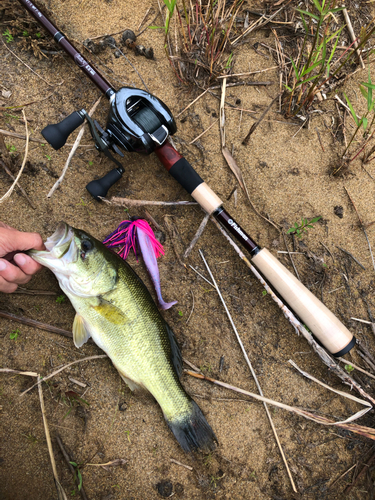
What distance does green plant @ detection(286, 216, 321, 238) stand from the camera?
3.15 m

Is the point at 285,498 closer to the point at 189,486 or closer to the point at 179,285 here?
the point at 189,486

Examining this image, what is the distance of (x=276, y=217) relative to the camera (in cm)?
333

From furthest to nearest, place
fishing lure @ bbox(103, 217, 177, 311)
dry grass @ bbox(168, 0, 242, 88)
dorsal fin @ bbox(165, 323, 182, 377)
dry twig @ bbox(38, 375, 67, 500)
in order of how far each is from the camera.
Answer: dry grass @ bbox(168, 0, 242, 88) < fishing lure @ bbox(103, 217, 177, 311) < dorsal fin @ bbox(165, 323, 182, 377) < dry twig @ bbox(38, 375, 67, 500)

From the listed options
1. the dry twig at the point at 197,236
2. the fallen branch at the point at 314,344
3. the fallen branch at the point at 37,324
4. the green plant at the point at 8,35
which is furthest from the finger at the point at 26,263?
the green plant at the point at 8,35

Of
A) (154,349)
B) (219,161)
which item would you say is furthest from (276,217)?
(154,349)

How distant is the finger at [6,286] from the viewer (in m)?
2.58

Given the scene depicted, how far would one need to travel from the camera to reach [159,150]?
2.95 metres

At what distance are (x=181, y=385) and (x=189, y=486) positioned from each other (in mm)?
944

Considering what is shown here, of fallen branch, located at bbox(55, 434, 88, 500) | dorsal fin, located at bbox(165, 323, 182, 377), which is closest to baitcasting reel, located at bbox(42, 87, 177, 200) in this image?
dorsal fin, located at bbox(165, 323, 182, 377)

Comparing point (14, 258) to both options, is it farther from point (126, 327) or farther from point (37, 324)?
point (126, 327)

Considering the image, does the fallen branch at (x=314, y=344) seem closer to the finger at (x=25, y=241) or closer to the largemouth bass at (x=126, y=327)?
the largemouth bass at (x=126, y=327)

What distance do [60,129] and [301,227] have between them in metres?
2.33

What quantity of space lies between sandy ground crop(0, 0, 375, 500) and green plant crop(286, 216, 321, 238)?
8cm

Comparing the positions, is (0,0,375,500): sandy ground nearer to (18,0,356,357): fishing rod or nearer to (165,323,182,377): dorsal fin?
(165,323,182,377): dorsal fin
